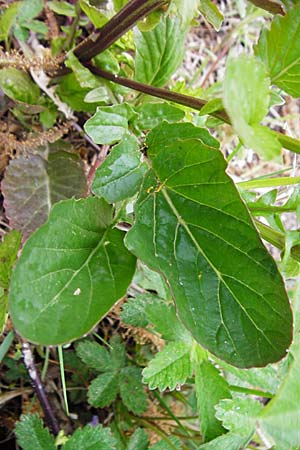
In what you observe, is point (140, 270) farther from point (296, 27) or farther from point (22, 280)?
point (296, 27)

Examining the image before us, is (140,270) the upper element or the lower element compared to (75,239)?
lower

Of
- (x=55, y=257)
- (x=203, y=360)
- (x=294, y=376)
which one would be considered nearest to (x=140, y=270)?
(x=203, y=360)

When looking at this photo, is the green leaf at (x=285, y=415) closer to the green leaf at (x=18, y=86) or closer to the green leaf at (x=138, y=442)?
the green leaf at (x=138, y=442)

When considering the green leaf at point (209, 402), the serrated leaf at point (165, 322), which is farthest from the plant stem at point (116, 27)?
the green leaf at point (209, 402)

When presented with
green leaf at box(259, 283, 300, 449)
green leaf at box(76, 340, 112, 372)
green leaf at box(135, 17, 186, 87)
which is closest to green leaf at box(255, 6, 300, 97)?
green leaf at box(135, 17, 186, 87)

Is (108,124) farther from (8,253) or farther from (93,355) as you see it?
(93,355)
